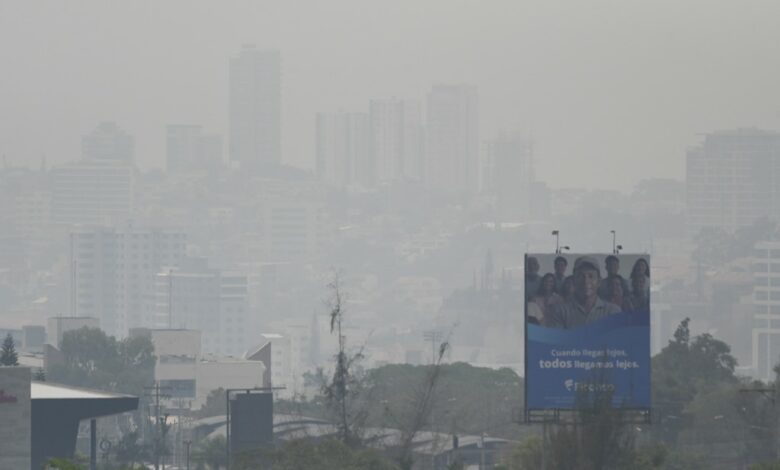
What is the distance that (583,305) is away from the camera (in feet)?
140

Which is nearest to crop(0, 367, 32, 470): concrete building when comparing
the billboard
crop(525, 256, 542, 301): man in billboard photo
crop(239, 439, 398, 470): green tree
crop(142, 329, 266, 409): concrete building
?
crop(239, 439, 398, 470): green tree

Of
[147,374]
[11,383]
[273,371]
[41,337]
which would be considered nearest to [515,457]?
[11,383]

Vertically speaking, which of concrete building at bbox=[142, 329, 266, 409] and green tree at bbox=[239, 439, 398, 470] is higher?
green tree at bbox=[239, 439, 398, 470]

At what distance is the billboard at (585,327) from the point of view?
138ft

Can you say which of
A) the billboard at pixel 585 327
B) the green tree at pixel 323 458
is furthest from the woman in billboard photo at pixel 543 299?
the green tree at pixel 323 458

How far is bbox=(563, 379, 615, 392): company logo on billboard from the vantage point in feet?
136

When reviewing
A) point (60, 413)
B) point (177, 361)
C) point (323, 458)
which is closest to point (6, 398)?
point (60, 413)

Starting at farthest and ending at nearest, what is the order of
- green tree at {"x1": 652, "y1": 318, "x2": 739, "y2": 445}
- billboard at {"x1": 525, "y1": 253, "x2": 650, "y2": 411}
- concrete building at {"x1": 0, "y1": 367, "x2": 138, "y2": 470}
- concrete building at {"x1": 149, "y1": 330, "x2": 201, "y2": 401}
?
concrete building at {"x1": 149, "y1": 330, "x2": 201, "y2": 401}, green tree at {"x1": 652, "y1": 318, "x2": 739, "y2": 445}, concrete building at {"x1": 0, "y1": 367, "x2": 138, "y2": 470}, billboard at {"x1": 525, "y1": 253, "x2": 650, "y2": 411}

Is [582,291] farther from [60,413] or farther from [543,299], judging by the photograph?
[60,413]

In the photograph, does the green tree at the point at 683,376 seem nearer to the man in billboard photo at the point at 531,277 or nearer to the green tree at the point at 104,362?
the man in billboard photo at the point at 531,277

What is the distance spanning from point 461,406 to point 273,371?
113 meters

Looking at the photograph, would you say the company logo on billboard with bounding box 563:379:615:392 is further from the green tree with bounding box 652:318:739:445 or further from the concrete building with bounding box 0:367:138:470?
the green tree with bounding box 652:318:739:445

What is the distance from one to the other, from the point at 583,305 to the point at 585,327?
1.31ft

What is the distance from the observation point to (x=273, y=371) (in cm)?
19862
